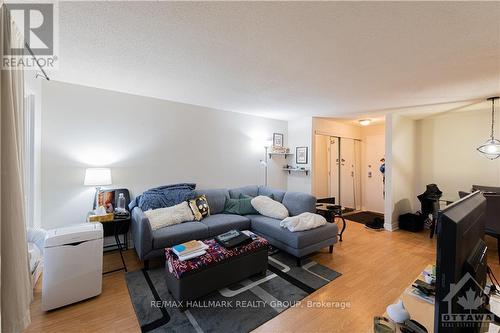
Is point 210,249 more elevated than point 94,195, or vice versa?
point 94,195

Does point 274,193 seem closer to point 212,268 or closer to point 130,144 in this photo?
point 212,268

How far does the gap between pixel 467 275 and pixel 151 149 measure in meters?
3.68

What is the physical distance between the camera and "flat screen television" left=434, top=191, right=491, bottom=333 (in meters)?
0.67

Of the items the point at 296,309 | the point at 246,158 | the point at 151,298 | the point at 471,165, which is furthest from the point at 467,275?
the point at 471,165

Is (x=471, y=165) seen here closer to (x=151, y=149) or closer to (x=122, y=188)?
(x=151, y=149)

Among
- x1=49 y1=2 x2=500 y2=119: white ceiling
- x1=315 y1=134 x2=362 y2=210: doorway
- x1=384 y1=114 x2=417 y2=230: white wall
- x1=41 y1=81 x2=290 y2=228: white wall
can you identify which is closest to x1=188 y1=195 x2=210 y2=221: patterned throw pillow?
x1=41 y1=81 x2=290 y2=228: white wall

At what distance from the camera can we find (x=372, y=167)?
227 inches

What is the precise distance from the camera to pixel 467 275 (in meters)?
0.73

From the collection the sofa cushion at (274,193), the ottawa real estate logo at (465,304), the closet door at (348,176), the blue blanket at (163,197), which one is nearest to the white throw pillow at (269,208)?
the sofa cushion at (274,193)

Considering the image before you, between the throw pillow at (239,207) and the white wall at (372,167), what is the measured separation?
3743mm

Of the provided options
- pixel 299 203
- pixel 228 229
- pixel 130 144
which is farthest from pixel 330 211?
pixel 130 144

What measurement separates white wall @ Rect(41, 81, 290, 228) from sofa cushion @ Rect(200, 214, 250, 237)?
0.91 m

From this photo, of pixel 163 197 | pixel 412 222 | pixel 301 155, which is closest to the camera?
pixel 163 197

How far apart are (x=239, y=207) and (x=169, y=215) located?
1.20m
